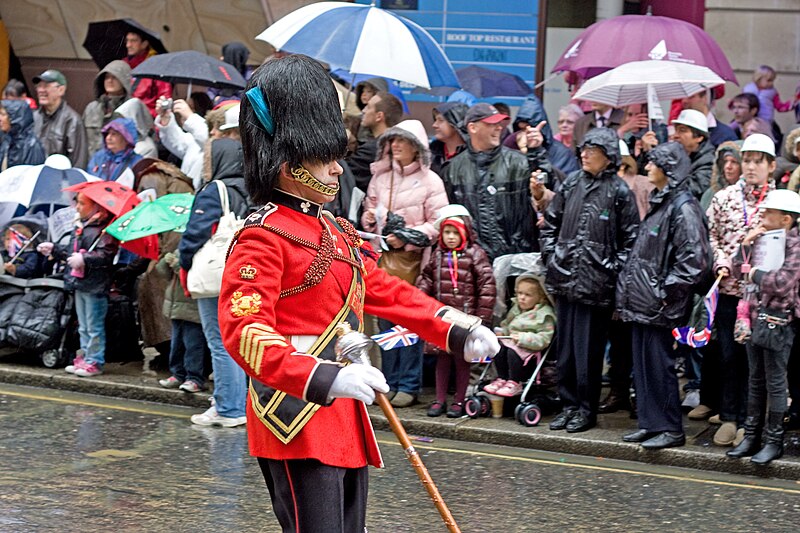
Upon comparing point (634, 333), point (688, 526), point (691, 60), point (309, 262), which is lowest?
point (688, 526)

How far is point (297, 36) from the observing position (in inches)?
413

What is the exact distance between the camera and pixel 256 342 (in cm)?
422

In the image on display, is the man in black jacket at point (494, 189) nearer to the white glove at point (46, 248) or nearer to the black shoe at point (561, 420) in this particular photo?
the black shoe at point (561, 420)

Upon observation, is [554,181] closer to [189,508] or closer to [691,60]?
[691,60]

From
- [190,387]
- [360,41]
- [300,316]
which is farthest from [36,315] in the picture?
[300,316]

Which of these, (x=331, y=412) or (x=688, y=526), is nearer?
(x=331, y=412)

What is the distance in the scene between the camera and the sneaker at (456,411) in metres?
9.82

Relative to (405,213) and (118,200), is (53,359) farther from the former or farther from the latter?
(405,213)

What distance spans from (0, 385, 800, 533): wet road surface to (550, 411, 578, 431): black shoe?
0.35 metres

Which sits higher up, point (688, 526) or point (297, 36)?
point (297, 36)

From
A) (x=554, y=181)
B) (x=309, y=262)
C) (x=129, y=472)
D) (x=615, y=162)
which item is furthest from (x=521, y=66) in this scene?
(x=309, y=262)

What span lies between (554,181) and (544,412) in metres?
1.88

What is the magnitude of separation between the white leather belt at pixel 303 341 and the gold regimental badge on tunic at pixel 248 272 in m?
0.29

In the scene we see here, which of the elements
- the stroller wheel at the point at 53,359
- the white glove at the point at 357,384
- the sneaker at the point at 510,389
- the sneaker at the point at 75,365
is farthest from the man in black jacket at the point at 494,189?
the white glove at the point at 357,384
